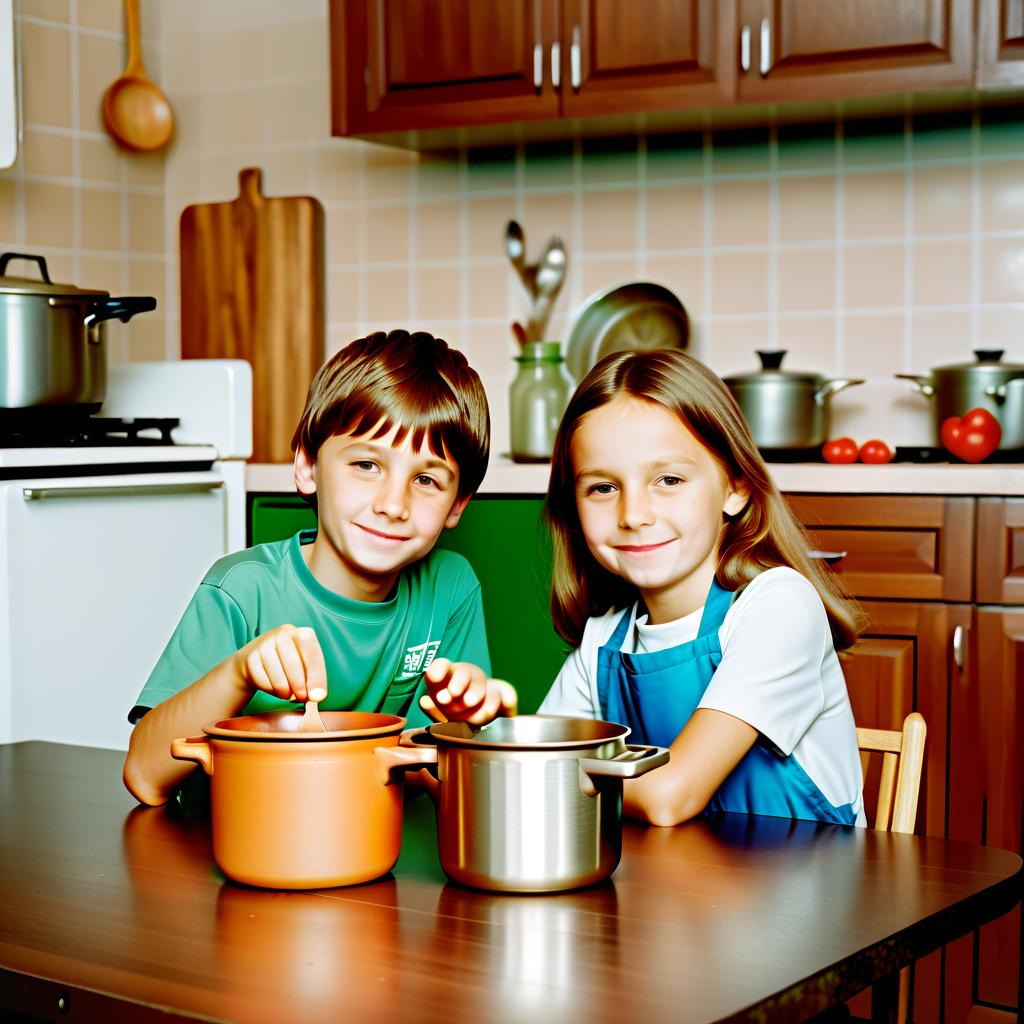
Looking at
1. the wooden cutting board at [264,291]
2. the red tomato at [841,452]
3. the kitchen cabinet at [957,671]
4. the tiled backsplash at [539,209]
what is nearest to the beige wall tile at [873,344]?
the tiled backsplash at [539,209]

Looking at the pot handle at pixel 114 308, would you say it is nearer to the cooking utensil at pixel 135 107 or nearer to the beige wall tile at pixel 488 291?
the beige wall tile at pixel 488 291

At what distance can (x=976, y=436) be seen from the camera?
7.91ft

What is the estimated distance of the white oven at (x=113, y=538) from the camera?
2115 millimetres

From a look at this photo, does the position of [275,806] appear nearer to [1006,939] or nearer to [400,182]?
[1006,939]

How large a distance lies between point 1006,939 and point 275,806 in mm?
1796

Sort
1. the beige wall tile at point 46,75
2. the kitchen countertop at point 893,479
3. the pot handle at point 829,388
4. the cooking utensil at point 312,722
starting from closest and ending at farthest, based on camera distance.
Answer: the cooking utensil at point 312,722
the kitchen countertop at point 893,479
the pot handle at point 829,388
the beige wall tile at point 46,75

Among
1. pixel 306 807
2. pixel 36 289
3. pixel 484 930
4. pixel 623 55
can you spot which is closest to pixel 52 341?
pixel 36 289

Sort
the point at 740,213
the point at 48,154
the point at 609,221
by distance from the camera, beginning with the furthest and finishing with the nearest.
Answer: the point at 48,154 < the point at 609,221 < the point at 740,213

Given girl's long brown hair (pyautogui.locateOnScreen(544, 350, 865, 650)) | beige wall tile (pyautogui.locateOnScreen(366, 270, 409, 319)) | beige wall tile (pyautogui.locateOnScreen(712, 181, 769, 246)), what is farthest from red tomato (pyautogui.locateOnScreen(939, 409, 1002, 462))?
beige wall tile (pyautogui.locateOnScreen(366, 270, 409, 319))

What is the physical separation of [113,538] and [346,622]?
→ 1093 millimetres

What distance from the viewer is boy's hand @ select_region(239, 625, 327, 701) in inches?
33.0

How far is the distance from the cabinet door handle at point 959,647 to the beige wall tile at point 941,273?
80cm

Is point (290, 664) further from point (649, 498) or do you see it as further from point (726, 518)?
point (726, 518)

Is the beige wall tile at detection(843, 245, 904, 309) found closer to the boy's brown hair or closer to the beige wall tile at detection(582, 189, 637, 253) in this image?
the beige wall tile at detection(582, 189, 637, 253)
